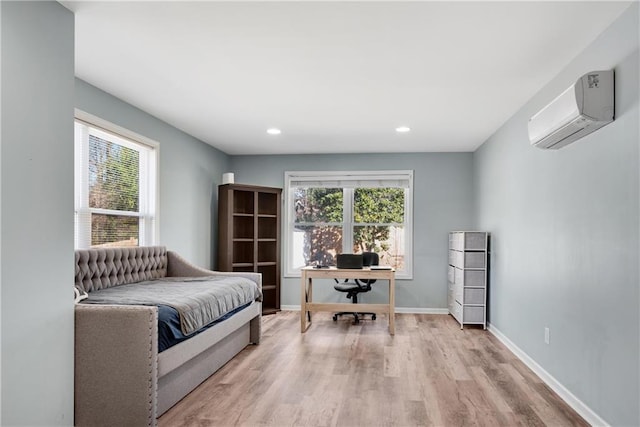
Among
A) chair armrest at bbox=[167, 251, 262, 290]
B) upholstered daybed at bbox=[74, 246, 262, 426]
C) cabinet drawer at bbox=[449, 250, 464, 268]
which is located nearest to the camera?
upholstered daybed at bbox=[74, 246, 262, 426]

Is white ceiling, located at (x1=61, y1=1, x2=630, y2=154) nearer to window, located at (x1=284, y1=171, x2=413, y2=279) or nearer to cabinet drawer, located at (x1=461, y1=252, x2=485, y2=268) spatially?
cabinet drawer, located at (x1=461, y1=252, x2=485, y2=268)

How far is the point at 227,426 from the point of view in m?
2.64

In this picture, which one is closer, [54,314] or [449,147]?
[54,314]

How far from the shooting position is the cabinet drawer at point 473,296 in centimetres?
543

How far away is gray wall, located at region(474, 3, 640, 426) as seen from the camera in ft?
7.80

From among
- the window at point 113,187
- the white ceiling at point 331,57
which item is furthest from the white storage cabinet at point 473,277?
the window at point 113,187

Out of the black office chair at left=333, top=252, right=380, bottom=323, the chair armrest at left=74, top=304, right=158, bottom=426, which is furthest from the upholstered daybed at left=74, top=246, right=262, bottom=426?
the black office chair at left=333, top=252, right=380, bottom=323

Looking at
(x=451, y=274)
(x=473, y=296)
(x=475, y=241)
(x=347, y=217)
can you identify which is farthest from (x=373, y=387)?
(x=347, y=217)

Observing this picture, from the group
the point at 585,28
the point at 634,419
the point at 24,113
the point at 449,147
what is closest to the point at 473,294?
the point at 449,147

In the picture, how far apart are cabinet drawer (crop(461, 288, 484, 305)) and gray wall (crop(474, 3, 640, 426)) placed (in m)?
0.90

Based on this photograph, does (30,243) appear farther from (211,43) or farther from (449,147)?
(449,147)

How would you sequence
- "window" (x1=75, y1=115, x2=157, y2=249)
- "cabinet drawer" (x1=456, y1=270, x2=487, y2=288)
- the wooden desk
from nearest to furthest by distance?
"window" (x1=75, y1=115, x2=157, y2=249) → the wooden desk → "cabinet drawer" (x1=456, y1=270, x2=487, y2=288)

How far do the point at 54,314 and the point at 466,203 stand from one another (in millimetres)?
5472

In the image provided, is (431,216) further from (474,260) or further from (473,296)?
(473,296)
